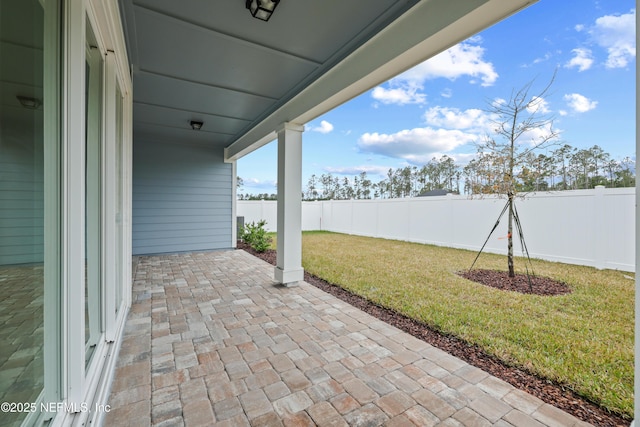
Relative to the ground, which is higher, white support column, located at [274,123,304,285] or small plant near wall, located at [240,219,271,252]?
white support column, located at [274,123,304,285]

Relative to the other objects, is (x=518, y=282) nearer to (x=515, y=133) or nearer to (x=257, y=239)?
(x=515, y=133)

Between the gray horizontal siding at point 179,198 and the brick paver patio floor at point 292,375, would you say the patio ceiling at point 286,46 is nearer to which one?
the brick paver patio floor at point 292,375

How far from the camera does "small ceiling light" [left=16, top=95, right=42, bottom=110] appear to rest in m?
0.88

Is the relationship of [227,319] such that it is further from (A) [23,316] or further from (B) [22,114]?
(B) [22,114]

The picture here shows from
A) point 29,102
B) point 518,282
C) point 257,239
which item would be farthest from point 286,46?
point 257,239

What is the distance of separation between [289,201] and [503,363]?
3105mm

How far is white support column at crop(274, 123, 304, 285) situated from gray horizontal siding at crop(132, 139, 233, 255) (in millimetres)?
3569

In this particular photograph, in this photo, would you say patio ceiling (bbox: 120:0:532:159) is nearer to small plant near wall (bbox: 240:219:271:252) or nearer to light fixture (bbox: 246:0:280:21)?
light fixture (bbox: 246:0:280:21)

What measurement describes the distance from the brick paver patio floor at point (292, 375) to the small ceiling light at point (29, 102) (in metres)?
1.66

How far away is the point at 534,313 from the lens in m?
3.21

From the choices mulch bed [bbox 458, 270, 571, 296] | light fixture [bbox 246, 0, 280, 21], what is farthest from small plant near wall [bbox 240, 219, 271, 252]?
light fixture [bbox 246, 0, 280, 21]

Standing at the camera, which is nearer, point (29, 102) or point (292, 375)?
point (29, 102)

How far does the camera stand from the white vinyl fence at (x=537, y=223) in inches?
196

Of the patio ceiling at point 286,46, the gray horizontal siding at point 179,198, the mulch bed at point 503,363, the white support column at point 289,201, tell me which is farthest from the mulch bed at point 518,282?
the gray horizontal siding at point 179,198
